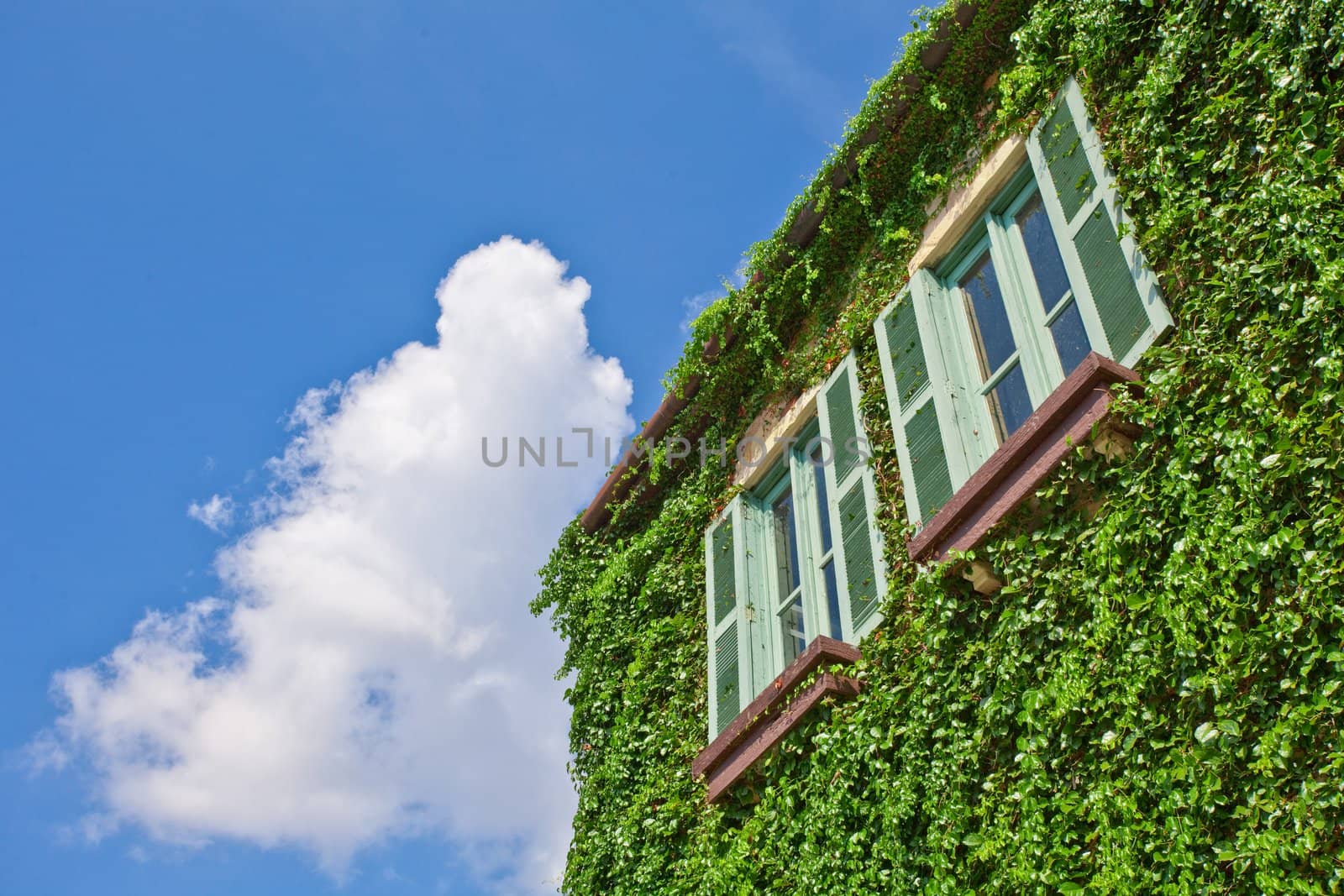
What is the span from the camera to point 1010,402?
536 cm

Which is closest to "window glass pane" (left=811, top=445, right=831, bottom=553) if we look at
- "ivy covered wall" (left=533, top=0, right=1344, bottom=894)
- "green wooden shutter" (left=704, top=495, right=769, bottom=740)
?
"green wooden shutter" (left=704, top=495, right=769, bottom=740)

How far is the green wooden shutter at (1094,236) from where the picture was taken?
14.6 ft

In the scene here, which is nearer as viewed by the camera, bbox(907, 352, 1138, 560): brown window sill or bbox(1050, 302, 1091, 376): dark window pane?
bbox(907, 352, 1138, 560): brown window sill

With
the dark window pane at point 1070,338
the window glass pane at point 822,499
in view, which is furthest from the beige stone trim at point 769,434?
the dark window pane at point 1070,338

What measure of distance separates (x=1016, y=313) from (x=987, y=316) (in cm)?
39

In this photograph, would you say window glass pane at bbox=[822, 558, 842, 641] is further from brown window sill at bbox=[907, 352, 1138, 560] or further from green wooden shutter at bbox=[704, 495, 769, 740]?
brown window sill at bbox=[907, 352, 1138, 560]

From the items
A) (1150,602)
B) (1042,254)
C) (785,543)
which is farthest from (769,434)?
(1150,602)

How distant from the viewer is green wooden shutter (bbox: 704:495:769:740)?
20.9ft

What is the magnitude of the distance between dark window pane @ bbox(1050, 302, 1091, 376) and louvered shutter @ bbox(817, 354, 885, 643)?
3.93 ft

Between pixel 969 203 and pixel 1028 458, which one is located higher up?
pixel 969 203

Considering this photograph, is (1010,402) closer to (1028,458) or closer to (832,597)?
(1028,458)

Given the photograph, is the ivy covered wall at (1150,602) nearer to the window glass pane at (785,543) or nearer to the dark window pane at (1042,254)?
the dark window pane at (1042,254)

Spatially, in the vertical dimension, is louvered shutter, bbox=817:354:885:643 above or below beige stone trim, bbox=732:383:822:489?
below

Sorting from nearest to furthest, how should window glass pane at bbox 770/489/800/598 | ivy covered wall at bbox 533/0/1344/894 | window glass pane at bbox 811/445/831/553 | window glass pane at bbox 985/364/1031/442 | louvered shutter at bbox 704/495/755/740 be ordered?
1. ivy covered wall at bbox 533/0/1344/894
2. window glass pane at bbox 985/364/1031/442
3. louvered shutter at bbox 704/495/755/740
4. window glass pane at bbox 811/445/831/553
5. window glass pane at bbox 770/489/800/598
